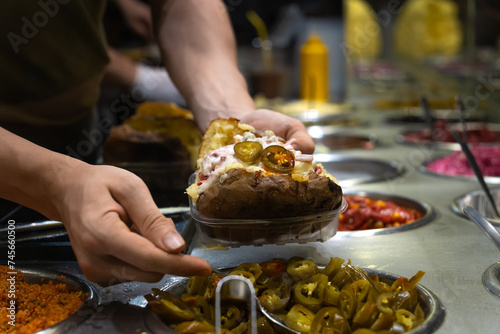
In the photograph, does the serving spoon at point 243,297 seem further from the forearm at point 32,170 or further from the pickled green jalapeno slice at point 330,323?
the forearm at point 32,170

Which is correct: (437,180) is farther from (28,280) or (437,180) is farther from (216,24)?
(28,280)

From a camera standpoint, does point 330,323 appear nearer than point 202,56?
Yes

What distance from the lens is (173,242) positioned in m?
1.13

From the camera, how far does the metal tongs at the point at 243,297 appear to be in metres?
1.15

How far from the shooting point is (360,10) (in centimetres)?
852

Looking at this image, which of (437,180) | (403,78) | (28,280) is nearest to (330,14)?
(403,78)

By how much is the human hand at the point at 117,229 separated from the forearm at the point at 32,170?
33 millimetres

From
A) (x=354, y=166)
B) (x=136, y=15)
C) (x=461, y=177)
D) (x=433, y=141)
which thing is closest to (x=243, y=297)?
(x=461, y=177)

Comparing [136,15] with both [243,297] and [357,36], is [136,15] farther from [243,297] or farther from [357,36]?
[243,297]

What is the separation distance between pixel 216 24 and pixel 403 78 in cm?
479

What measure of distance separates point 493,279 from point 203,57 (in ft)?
4.92

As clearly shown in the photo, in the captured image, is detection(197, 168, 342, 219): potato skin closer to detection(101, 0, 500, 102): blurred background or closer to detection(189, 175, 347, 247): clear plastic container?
detection(189, 175, 347, 247): clear plastic container

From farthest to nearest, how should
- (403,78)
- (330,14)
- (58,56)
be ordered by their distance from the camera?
(403,78) < (330,14) < (58,56)

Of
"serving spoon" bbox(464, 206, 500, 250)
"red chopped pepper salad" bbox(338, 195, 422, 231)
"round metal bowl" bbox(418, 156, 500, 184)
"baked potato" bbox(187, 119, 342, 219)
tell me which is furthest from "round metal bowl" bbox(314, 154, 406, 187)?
"baked potato" bbox(187, 119, 342, 219)
